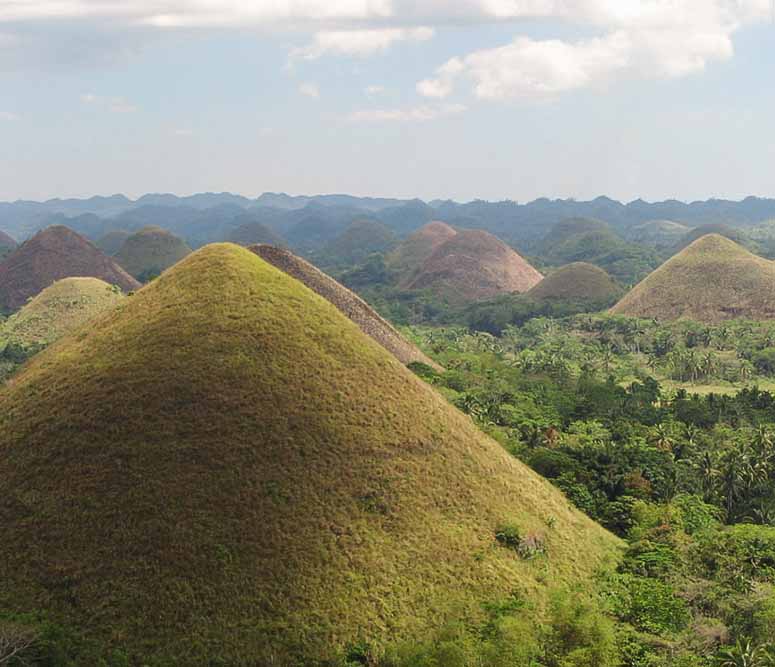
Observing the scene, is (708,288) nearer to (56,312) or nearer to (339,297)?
(339,297)

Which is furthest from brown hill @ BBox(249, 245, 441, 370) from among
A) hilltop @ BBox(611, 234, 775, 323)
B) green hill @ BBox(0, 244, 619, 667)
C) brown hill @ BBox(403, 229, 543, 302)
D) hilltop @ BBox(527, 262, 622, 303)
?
brown hill @ BBox(403, 229, 543, 302)

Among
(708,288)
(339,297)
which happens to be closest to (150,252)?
(708,288)

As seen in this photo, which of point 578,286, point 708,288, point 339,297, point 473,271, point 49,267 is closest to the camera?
point 339,297

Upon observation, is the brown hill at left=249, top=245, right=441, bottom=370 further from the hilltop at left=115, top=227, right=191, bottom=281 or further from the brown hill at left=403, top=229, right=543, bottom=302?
the hilltop at left=115, top=227, right=191, bottom=281

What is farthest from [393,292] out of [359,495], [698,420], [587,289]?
[359,495]

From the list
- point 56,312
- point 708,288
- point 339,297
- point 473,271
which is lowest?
point 56,312

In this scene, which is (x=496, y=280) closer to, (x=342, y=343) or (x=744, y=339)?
(x=744, y=339)

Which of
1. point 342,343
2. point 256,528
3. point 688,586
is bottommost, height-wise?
point 688,586
